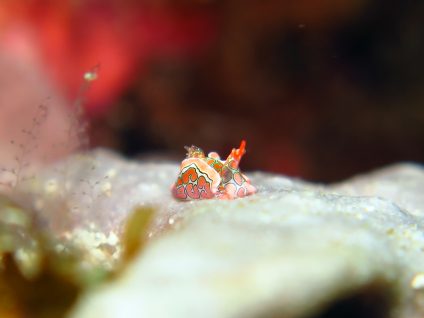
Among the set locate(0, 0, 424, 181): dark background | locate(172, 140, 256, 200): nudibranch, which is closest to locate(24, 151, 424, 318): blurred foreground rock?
locate(172, 140, 256, 200): nudibranch

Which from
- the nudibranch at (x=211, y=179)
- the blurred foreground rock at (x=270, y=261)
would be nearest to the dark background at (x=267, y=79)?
the nudibranch at (x=211, y=179)

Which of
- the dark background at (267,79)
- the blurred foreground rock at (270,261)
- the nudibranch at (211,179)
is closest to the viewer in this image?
the blurred foreground rock at (270,261)

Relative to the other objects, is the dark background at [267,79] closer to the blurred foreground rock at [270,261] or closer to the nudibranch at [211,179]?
the nudibranch at [211,179]

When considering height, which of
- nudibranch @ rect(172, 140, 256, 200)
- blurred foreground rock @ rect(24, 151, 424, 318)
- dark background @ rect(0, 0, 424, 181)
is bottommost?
blurred foreground rock @ rect(24, 151, 424, 318)

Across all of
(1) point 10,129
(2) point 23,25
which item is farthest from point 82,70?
(1) point 10,129

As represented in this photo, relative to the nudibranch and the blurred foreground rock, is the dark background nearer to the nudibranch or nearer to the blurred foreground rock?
the nudibranch

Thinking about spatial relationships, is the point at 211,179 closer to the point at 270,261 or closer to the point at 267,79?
the point at 270,261

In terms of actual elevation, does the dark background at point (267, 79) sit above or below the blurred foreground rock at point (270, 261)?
above
